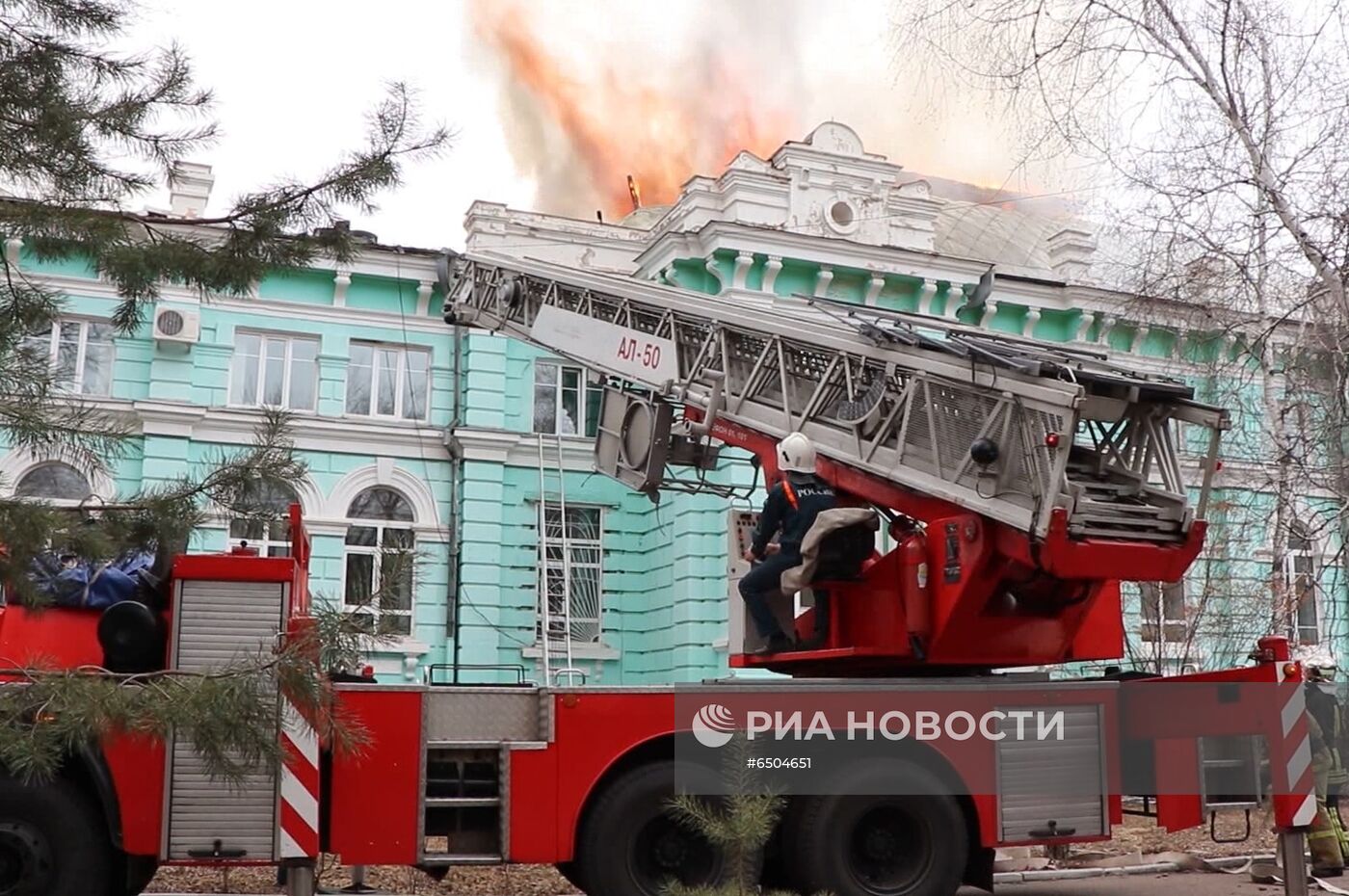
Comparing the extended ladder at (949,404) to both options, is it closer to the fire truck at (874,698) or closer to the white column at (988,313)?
the fire truck at (874,698)

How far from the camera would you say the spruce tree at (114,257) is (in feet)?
17.7

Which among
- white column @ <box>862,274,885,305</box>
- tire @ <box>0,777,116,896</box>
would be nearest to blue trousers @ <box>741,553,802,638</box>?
tire @ <box>0,777,116,896</box>

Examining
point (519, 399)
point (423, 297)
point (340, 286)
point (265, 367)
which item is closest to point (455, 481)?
point (519, 399)

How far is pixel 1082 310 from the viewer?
22875 millimetres

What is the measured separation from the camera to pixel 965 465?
8281 mm

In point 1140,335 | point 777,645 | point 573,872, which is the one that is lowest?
point 573,872

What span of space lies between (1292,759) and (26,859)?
7.16m

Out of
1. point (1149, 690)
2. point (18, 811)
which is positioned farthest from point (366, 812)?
point (1149, 690)

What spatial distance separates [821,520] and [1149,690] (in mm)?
2377

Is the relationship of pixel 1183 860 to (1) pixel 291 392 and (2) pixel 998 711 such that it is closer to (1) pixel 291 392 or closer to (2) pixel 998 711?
(2) pixel 998 711

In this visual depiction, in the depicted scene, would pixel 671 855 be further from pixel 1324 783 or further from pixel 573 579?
pixel 573 579


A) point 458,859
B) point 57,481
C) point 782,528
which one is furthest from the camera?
point 57,481

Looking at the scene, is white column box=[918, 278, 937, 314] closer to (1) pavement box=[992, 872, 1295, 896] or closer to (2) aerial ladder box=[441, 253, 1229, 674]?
(2) aerial ladder box=[441, 253, 1229, 674]

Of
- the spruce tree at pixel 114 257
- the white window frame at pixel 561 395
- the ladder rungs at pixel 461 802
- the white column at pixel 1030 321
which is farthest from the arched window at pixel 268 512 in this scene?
the white column at pixel 1030 321
